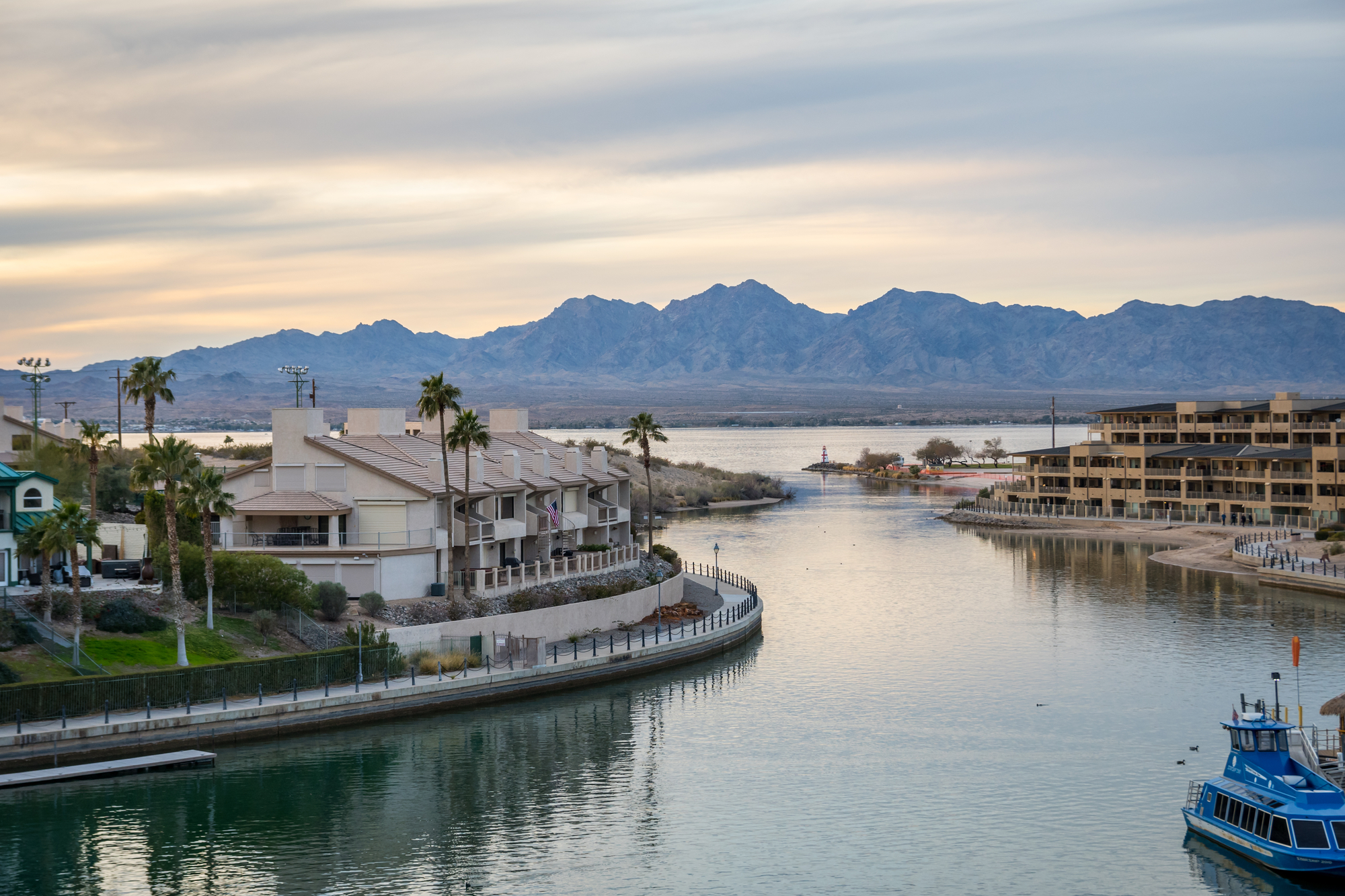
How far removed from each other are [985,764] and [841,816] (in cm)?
724

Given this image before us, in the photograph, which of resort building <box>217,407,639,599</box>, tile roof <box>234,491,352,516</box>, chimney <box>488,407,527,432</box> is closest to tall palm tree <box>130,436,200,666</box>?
tile roof <box>234,491,352,516</box>

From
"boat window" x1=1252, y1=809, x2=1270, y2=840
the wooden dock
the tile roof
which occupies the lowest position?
"boat window" x1=1252, y1=809, x2=1270, y2=840

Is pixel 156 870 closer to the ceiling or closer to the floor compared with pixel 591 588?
closer to the floor

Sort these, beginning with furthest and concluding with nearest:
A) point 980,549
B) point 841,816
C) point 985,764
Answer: point 980,549
point 985,764
point 841,816

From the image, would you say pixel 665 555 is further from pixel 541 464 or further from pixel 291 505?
pixel 291 505

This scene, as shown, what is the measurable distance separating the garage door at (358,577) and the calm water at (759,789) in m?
10.5

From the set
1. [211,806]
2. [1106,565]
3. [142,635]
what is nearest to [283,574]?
[142,635]

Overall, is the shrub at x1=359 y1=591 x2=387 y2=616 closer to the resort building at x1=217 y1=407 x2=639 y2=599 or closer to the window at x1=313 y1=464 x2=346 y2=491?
the resort building at x1=217 y1=407 x2=639 y2=599

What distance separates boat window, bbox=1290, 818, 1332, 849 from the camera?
3150 centimetres

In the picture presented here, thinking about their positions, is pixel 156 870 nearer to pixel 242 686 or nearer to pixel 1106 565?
pixel 242 686

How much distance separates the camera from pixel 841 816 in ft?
122

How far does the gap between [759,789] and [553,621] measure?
18.6 meters

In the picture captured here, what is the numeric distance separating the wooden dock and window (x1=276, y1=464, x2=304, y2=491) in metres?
20.2

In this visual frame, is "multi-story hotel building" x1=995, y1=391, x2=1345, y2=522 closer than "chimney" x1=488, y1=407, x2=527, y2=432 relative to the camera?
No
